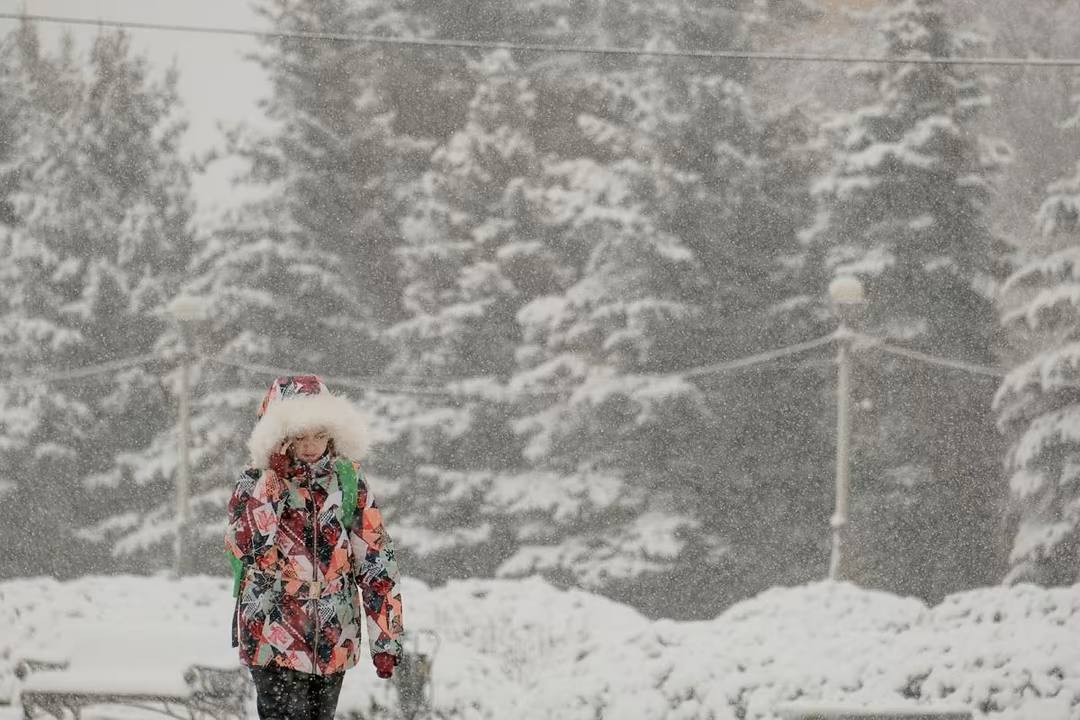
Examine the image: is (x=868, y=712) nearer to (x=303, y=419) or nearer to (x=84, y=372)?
(x=303, y=419)

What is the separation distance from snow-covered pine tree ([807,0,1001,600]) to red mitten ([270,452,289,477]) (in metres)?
11.5

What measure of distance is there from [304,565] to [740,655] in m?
4.60

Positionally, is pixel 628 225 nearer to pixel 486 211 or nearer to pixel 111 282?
pixel 486 211

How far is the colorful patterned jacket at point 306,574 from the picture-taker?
Result: 3508 mm

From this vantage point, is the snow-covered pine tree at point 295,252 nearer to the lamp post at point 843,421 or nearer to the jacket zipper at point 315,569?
the lamp post at point 843,421

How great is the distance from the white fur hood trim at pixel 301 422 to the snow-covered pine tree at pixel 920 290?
37.4ft

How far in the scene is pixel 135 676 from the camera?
Answer: 21.2 feet

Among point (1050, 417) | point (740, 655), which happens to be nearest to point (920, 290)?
point (1050, 417)

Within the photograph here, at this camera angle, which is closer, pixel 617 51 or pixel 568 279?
pixel 617 51

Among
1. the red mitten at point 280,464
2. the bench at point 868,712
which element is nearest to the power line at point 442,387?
the bench at point 868,712

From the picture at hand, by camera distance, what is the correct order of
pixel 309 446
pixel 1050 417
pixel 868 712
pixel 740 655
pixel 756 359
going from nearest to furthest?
pixel 309 446 < pixel 868 712 < pixel 740 655 < pixel 1050 417 < pixel 756 359

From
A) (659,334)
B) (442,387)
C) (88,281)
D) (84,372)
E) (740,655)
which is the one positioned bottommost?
(740,655)

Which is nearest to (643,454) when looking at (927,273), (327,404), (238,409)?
(927,273)

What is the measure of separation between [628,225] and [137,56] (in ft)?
21.3
